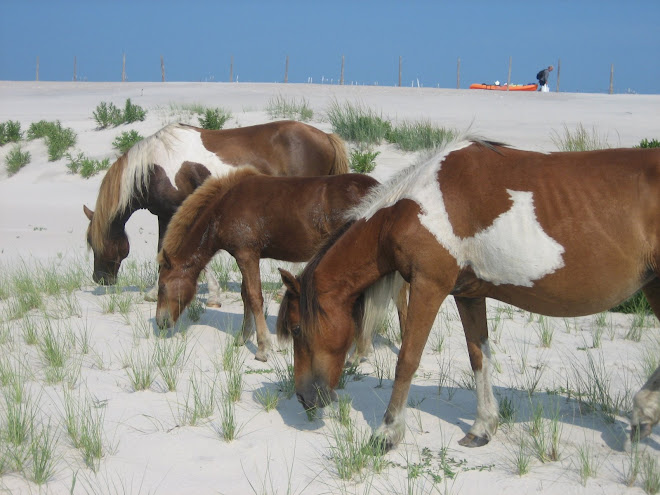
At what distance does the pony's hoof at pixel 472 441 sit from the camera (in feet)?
14.1

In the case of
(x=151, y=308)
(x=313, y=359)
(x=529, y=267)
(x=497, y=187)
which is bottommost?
(x=151, y=308)

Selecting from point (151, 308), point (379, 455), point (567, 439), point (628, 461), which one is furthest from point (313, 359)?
point (151, 308)

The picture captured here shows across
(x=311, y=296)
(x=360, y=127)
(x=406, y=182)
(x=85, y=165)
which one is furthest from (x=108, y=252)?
(x=85, y=165)

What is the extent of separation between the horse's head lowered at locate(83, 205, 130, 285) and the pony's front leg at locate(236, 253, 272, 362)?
105 inches

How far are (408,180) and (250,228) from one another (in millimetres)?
2508

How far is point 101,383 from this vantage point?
5258 millimetres

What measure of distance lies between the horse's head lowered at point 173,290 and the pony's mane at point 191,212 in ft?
0.44

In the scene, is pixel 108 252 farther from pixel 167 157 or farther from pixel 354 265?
pixel 354 265

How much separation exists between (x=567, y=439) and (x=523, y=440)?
0.28 meters

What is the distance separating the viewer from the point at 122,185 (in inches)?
332

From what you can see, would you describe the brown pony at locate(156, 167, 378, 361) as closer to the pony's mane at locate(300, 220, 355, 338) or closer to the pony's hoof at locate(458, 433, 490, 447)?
the pony's mane at locate(300, 220, 355, 338)

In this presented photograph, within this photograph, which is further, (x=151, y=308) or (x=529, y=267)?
(x=151, y=308)

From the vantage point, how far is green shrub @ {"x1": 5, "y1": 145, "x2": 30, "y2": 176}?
61.7 feet

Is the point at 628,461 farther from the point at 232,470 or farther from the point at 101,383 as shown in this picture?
the point at 101,383
